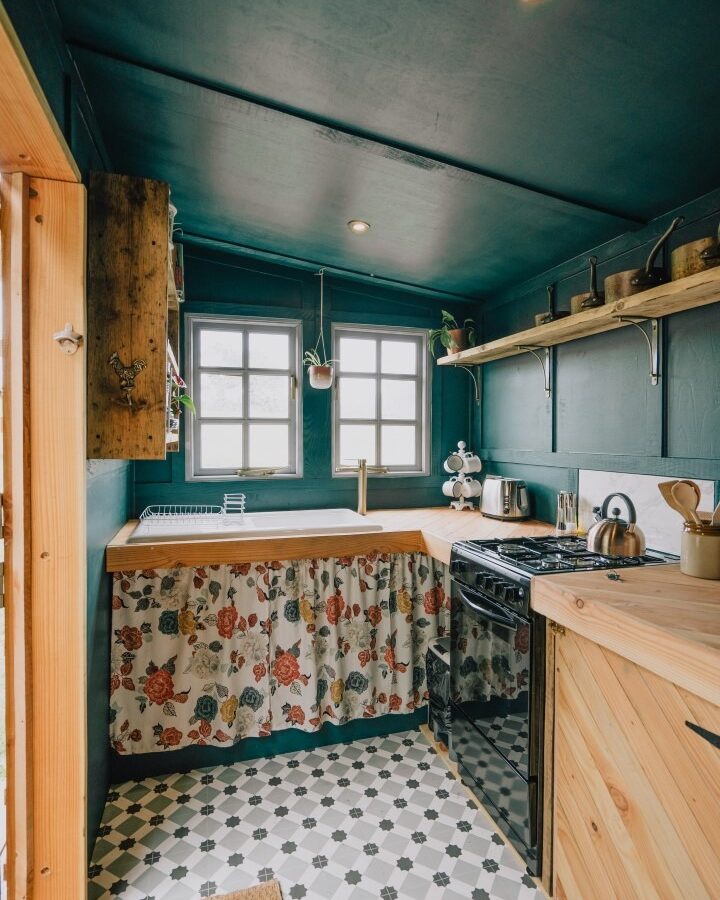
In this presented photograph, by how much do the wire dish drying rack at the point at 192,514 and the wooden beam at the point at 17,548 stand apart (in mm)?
921

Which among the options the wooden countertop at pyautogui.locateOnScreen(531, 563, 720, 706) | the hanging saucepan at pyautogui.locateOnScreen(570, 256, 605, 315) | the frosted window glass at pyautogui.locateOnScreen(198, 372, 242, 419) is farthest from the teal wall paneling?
the hanging saucepan at pyautogui.locateOnScreen(570, 256, 605, 315)

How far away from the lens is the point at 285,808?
6.62ft

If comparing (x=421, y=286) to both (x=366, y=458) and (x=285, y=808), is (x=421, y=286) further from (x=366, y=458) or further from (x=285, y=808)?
(x=285, y=808)

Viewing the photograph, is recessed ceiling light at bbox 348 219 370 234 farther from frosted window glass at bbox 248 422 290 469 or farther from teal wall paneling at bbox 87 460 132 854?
teal wall paneling at bbox 87 460 132 854

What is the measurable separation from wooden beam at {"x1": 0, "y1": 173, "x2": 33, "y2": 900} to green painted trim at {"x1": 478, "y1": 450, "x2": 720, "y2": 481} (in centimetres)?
219

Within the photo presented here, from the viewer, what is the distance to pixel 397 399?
325cm

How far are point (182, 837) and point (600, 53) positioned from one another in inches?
110

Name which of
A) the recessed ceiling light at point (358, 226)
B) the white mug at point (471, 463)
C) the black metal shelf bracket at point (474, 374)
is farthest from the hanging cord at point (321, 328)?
the white mug at point (471, 463)

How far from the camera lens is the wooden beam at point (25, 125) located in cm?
97

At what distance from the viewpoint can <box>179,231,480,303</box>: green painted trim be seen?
2.75m

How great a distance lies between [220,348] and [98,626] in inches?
64.7

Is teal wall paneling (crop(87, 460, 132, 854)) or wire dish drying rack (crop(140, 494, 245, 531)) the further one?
wire dish drying rack (crop(140, 494, 245, 531))

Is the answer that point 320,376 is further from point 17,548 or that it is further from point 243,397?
point 17,548

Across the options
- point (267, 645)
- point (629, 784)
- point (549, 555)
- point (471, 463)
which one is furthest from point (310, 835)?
point (471, 463)
